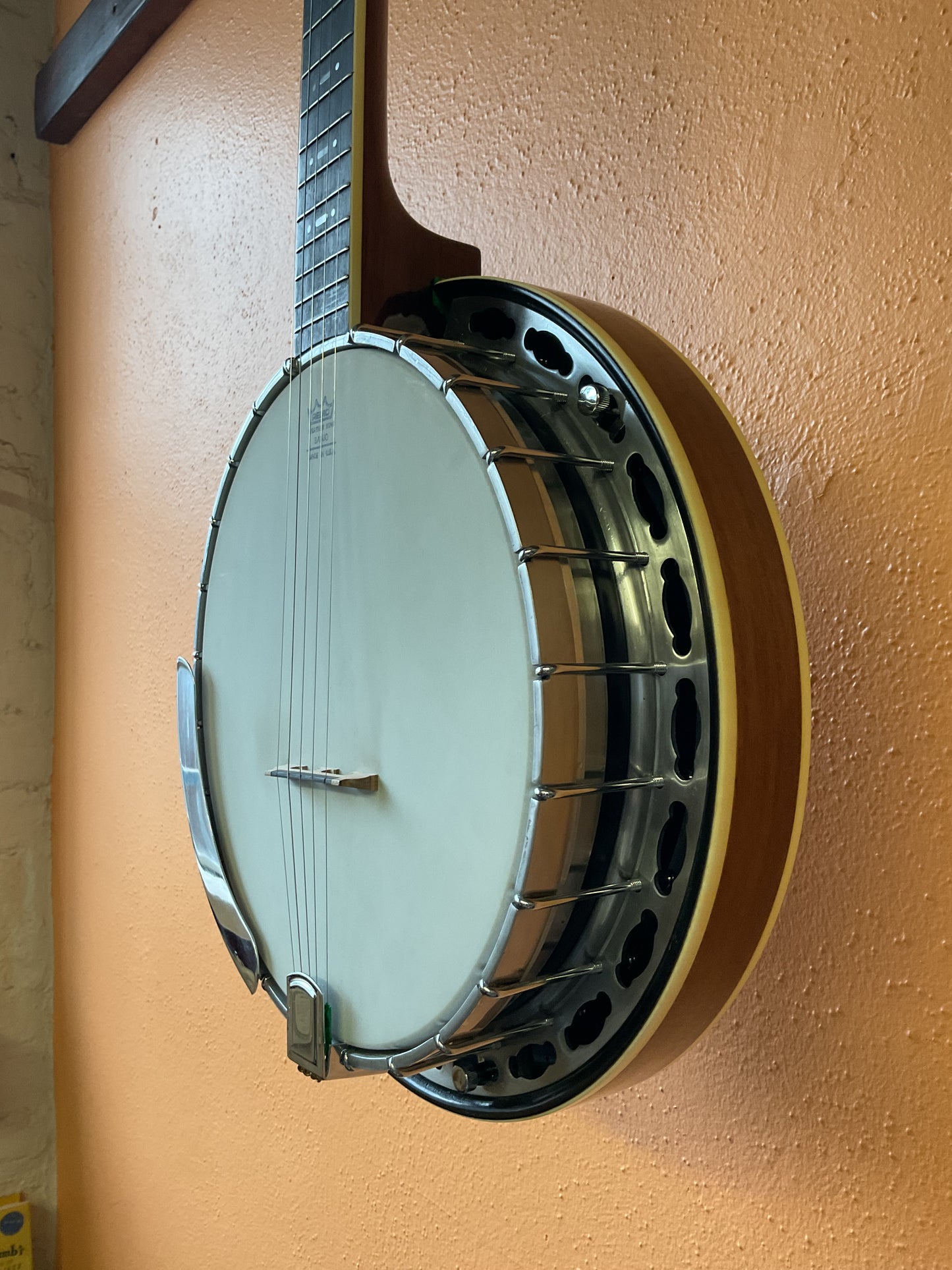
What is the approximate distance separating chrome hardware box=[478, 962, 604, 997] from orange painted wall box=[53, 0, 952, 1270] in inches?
5.7

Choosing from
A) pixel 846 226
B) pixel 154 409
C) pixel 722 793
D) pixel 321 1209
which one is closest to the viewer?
pixel 722 793

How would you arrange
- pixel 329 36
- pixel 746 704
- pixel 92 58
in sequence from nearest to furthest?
pixel 746 704, pixel 329 36, pixel 92 58

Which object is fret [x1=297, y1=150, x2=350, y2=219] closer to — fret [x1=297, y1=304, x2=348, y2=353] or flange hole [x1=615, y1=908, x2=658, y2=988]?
fret [x1=297, y1=304, x2=348, y2=353]

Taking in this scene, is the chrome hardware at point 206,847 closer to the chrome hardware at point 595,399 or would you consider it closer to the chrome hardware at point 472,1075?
the chrome hardware at point 472,1075

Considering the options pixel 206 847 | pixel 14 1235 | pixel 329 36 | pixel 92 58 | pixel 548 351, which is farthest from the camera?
pixel 14 1235

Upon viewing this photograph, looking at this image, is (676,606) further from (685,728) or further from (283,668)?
(283,668)

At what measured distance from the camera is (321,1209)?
1109mm

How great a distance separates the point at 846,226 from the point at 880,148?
0.04 meters

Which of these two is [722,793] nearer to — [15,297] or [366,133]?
[366,133]

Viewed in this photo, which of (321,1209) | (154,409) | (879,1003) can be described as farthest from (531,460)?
(154,409)

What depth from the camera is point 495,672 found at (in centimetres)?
56

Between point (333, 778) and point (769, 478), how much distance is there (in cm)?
33

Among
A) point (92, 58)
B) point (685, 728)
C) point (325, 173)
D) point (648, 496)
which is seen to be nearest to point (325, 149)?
point (325, 173)

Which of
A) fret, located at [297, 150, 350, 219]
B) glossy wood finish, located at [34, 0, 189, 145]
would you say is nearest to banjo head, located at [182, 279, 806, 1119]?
fret, located at [297, 150, 350, 219]
